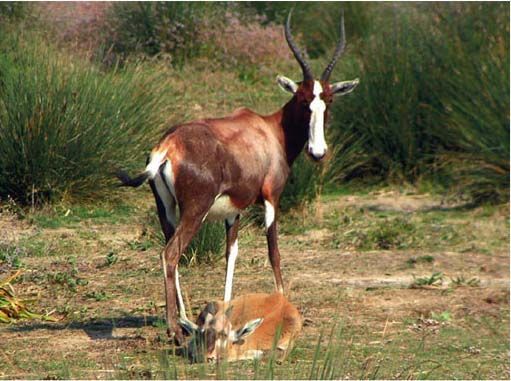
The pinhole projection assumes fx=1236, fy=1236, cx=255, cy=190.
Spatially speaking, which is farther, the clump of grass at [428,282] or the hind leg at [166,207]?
the clump of grass at [428,282]

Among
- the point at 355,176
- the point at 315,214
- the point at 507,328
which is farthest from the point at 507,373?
the point at 355,176

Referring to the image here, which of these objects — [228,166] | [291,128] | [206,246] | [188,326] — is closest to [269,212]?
[228,166]

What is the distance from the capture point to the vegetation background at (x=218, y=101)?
11516 millimetres

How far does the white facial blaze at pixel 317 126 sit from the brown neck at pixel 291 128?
207 millimetres

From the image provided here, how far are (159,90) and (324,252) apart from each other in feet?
12.0

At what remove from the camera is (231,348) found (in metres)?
6.98

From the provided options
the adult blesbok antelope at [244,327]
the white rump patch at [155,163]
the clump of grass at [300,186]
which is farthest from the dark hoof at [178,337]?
the clump of grass at [300,186]

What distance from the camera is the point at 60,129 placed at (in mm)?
11492

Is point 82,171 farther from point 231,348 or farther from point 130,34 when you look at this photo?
point 130,34

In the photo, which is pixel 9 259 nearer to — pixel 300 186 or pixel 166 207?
pixel 166 207

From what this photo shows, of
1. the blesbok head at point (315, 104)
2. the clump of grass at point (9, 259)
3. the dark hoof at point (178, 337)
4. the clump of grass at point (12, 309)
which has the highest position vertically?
the blesbok head at point (315, 104)

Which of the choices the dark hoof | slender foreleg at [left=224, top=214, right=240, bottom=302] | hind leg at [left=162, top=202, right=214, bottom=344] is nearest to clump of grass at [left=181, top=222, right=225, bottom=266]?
slender foreleg at [left=224, top=214, right=240, bottom=302]

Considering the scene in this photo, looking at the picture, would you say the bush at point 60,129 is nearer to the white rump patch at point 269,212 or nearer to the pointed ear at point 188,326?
the white rump patch at point 269,212

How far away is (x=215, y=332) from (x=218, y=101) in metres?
9.83
